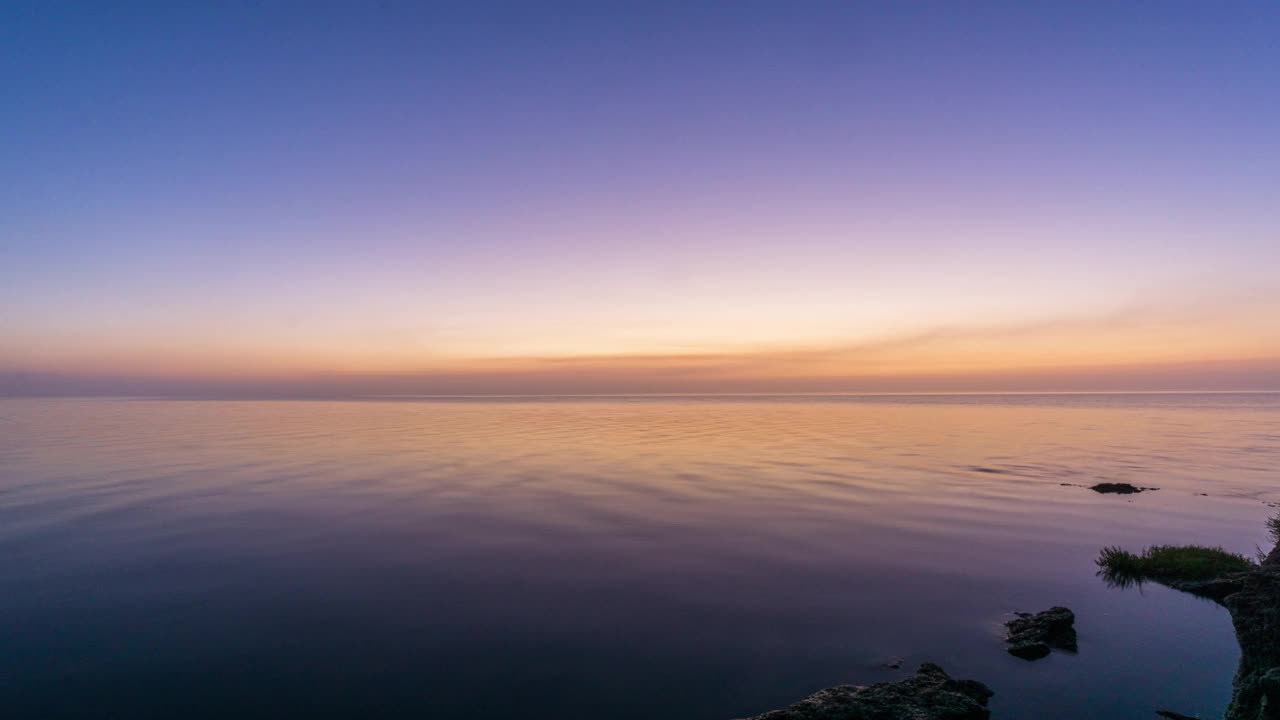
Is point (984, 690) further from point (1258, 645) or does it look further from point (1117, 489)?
point (1117, 489)

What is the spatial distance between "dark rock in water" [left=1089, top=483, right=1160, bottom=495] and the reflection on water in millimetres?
931

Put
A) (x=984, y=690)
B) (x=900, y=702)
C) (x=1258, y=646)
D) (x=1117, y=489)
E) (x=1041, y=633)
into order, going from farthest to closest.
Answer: (x=1117, y=489) → (x=1041, y=633) → (x=984, y=690) → (x=1258, y=646) → (x=900, y=702)

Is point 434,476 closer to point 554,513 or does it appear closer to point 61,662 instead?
point 554,513

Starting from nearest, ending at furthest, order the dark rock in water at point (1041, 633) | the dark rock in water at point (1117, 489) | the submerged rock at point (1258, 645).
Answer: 1. the submerged rock at point (1258, 645)
2. the dark rock in water at point (1041, 633)
3. the dark rock in water at point (1117, 489)

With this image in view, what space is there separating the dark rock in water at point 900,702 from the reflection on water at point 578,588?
770 millimetres

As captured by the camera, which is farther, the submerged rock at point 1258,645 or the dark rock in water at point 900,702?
the dark rock in water at point 900,702

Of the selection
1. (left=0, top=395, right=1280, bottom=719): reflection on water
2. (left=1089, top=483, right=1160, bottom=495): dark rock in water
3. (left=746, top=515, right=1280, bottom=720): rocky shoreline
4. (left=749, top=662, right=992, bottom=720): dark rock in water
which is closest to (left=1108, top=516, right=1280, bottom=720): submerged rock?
(left=746, top=515, right=1280, bottom=720): rocky shoreline

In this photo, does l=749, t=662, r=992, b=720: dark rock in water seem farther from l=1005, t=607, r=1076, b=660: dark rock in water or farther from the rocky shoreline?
l=1005, t=607, r=1076, b=660: dark rock in water

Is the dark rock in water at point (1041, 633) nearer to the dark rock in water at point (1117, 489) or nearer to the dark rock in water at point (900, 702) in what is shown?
the dark rock in water at point (900, 702)

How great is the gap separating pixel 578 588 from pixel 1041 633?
901cm

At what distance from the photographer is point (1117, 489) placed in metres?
24.8

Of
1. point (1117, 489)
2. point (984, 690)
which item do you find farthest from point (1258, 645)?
point (1117, 489)

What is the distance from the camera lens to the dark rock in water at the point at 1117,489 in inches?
961

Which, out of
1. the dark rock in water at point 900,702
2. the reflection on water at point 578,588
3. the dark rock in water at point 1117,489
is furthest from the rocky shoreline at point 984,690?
the dark rock in water at point 1117,489
